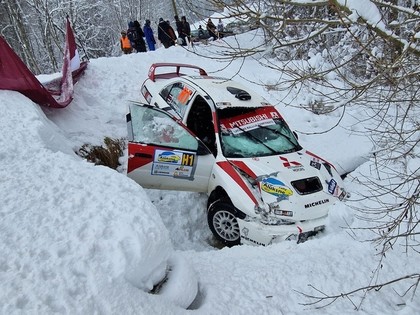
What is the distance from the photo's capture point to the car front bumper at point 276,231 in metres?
4.54

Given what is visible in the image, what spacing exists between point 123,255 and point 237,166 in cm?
261

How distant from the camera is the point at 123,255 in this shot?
2.68 m

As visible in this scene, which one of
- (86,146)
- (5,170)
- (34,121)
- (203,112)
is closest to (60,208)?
(5,170)

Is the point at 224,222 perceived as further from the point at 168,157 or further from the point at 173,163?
the point at 168,157

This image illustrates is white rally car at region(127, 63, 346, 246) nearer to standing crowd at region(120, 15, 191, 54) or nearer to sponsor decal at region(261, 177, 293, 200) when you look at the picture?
sponsor decal at region(261, 177, 293, 200)

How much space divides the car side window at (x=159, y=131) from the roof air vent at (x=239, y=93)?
1.22 metres

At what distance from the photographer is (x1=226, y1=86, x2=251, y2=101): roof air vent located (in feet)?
19.5

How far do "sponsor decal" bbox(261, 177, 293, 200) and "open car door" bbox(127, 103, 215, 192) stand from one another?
87 cm

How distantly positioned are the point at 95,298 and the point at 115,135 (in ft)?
15.0

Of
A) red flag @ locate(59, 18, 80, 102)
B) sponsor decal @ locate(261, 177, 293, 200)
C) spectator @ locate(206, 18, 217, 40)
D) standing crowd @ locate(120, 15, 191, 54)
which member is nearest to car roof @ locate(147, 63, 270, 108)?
spectator @ locate(206, 18, 217, 40)

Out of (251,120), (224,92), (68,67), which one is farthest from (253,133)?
(68,67)

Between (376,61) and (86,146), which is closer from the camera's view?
(376,61)

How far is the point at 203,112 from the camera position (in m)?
6.28

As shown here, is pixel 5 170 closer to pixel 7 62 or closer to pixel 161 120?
pixel 161 120
